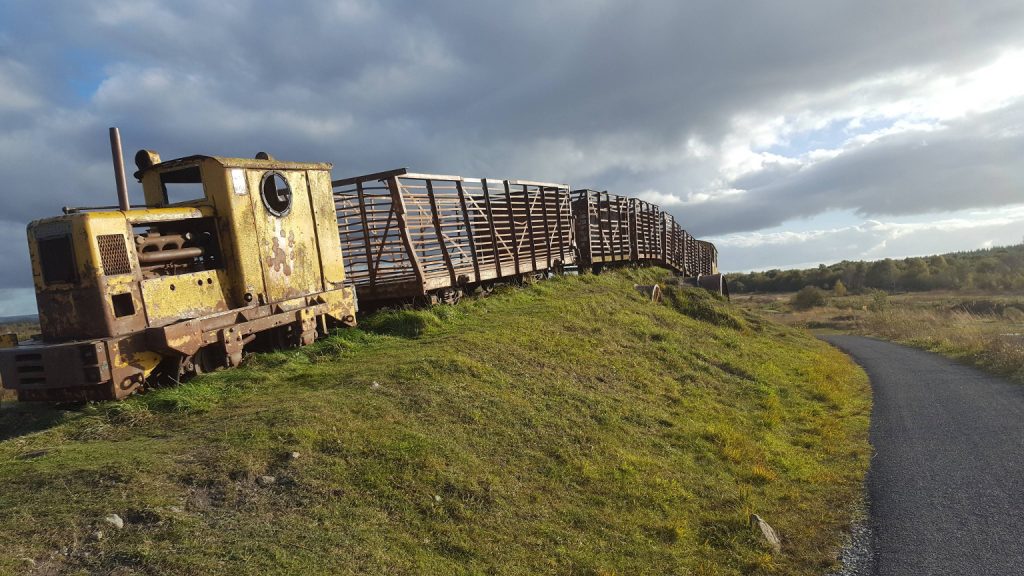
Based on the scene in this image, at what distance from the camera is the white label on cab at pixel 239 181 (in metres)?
8.13

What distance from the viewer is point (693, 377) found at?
11273 mm

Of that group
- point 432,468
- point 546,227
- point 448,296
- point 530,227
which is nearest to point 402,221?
point 448,296

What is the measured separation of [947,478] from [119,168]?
38.0ft

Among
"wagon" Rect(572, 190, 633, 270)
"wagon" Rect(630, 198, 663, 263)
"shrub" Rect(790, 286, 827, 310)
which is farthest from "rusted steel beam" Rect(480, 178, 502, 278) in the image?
"shrub" Rect(790, 286, 827, 310)

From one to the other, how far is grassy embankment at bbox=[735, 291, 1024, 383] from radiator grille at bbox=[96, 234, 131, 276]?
1886 centimetres

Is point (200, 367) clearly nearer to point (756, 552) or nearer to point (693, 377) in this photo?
point (756, 552)

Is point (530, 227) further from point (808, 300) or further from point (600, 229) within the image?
point (808, 300)

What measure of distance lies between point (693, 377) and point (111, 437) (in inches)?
359

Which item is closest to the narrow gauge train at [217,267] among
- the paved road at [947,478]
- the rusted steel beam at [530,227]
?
the rusted steel beam at [530,227]

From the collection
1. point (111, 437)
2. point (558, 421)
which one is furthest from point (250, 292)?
point (558, 421)

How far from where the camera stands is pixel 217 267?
8203 mm

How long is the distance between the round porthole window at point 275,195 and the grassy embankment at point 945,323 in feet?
56.7

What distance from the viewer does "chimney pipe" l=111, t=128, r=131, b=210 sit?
7281mm

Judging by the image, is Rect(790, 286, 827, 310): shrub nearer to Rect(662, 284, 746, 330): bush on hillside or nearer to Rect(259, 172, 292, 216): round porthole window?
Rect(662, 284, 746, 330): bush on hillside
